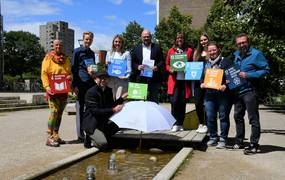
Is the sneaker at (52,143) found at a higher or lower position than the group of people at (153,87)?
lower

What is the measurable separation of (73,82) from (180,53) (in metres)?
2.39

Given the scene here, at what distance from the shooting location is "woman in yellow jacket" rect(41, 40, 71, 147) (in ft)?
29.3

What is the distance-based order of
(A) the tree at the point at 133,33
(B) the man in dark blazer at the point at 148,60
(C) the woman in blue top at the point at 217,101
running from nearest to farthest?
1. (C) the woman in blue top at the point at 217,101
2. (B) the man in dark blazer at the point at 148,60
3. (A) the tree at the point at 133,33

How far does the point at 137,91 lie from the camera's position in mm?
8922

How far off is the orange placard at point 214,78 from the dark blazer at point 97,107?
175 cm

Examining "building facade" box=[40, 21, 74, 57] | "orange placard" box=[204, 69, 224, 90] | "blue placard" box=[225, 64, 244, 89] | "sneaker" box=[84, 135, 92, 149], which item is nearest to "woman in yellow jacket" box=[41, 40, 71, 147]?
"sneaker" box=[84, 135, 92, 149]

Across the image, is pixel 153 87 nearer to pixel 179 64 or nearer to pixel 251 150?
pixel 179 64

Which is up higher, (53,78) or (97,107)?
(53,78)

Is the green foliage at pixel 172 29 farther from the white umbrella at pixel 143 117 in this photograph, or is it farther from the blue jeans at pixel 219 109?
the white umbrella at pixel 143 117

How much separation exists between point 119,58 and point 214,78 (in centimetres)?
224

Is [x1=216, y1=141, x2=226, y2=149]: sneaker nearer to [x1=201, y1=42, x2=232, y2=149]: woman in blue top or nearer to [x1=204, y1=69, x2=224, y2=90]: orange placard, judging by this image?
[x1=201, y1=42, x2=232, y2=149]: woman in blue top

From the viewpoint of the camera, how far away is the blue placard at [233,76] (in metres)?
8.27

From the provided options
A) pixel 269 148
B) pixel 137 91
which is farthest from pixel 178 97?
pixel 269 148

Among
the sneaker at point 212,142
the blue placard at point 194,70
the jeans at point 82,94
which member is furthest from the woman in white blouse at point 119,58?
Result: the sneaker at point 212,142
